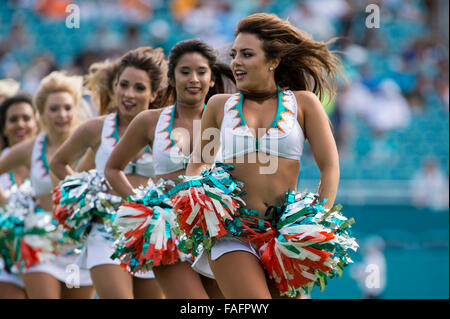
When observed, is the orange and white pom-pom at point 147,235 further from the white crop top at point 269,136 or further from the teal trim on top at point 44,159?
the teal trim on top at point 44,159

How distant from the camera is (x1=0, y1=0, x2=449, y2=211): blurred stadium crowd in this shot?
1129cm

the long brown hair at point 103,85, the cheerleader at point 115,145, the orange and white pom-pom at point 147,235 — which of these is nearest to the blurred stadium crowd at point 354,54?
the long brown hair at point 103,85

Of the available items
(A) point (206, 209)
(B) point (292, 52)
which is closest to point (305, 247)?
(A) point (206, 209)

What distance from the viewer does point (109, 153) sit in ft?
15.9

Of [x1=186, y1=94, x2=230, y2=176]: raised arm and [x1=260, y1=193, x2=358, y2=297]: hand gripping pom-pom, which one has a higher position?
[x1=186, y1=94, x2=230, y2=176]: raised arm

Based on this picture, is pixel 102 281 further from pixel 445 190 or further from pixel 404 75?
pixel 404 75

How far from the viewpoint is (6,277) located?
19.1 ft

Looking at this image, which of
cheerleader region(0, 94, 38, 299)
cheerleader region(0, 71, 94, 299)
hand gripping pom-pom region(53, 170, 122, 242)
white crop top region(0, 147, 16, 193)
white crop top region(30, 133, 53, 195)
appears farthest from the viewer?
white crop top region(0, 147, 16, 193)

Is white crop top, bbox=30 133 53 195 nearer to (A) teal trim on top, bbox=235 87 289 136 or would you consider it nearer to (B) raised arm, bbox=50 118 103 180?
(B) raised arm, bbox=50 118 103 180

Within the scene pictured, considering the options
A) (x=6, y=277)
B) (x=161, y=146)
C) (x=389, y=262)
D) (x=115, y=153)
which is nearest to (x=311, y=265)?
(x=161, y=146)

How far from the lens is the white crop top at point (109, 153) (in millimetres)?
4785

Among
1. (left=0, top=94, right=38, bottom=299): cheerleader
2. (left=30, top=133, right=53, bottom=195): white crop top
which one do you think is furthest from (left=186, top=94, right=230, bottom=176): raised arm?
(left=0, top=94, right=38, bottom=299): cheerleader

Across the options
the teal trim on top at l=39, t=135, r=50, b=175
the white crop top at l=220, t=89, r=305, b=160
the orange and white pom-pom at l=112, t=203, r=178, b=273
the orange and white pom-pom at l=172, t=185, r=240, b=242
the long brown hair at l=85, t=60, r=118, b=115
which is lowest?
the orange and white pom-pom at l=112, t=203, r=178, b=273

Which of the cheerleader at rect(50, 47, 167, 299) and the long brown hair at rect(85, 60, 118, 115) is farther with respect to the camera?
the long brown hair at rect(85, 60, 118, 115)
